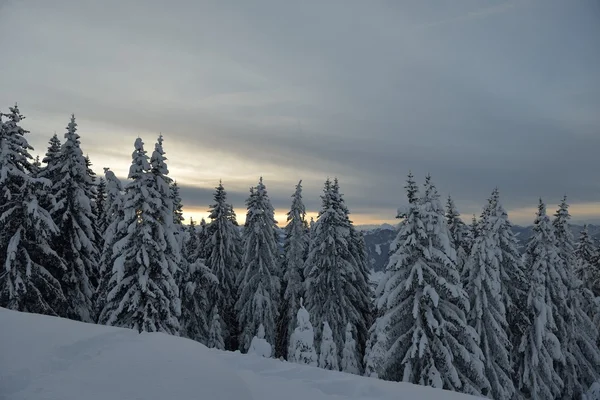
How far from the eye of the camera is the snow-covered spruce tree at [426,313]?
16.8 metres

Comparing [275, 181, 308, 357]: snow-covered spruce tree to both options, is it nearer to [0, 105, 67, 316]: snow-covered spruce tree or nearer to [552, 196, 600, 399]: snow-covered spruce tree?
[0, 105, 67, 316]: snow-covered spruce tree

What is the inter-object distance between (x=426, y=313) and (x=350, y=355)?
420 inches

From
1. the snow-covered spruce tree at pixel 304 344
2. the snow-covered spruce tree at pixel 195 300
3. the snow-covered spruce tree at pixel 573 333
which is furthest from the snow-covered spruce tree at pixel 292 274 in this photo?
the snow-covered spruce tree at pixel 573 333

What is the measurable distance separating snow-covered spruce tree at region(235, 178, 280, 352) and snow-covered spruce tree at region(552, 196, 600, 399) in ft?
69.4

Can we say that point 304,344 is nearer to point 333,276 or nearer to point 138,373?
point 333,276

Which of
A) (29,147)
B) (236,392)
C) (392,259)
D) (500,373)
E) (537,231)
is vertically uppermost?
(29,147)

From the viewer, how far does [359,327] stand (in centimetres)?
2914

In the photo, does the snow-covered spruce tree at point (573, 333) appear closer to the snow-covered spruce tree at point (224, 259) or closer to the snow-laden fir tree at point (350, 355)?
the snow-laden fir tree at point (350, 355)

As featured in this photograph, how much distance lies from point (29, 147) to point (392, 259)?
19398 millimetres

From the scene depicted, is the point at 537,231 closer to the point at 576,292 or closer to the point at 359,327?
the point at 576,292

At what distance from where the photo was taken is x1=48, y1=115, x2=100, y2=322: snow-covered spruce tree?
2167cm

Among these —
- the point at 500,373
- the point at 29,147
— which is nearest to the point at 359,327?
the point at 500,373

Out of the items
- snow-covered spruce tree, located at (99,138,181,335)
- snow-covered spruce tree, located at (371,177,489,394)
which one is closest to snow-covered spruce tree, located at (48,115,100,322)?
snow-covered spruce tree, located at (99,138,181,335)

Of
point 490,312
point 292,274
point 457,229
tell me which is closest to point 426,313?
point 490,312
